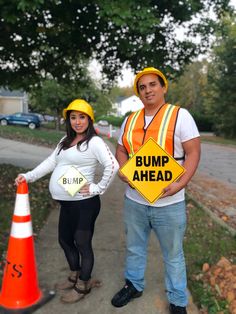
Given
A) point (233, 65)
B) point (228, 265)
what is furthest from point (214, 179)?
point (233, 65)

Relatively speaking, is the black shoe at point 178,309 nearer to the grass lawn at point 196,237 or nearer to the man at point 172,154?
the man at point 172,154

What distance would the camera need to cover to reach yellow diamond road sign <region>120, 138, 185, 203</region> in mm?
3234

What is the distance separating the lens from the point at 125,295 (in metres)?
3.70

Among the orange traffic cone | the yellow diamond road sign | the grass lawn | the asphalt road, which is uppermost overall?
the yellow diamond road sign

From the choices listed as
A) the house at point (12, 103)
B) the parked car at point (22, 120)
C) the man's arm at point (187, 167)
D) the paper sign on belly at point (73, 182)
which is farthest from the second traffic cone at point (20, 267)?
the house at point (12, 103)

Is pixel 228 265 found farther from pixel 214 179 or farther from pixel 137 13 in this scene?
pixel 214 179

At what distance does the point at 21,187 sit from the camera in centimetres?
366

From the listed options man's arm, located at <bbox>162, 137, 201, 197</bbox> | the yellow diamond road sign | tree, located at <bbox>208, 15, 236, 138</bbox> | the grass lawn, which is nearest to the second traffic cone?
the yellow diamond road sign

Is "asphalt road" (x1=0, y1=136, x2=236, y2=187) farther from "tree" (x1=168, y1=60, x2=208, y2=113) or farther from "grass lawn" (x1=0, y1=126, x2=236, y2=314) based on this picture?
"tree" (x1=168, y1=60, x2=208, y2=113)

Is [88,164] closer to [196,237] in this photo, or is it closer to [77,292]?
[77,292]

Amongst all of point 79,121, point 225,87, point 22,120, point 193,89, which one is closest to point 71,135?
point 79,121

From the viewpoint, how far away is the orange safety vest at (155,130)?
321 centimetres

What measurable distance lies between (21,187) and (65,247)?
709 mm

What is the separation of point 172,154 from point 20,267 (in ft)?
5.24
